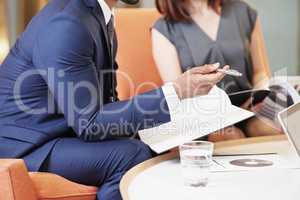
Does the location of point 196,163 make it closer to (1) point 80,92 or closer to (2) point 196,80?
(2) point 196,80

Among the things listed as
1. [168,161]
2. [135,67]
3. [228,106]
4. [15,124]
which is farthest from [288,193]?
[135,67]

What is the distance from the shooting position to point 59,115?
1.24 m

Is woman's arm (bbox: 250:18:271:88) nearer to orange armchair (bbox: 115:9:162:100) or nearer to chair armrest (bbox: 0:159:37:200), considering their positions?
orange armchair (bbox: 115:9:162:100)

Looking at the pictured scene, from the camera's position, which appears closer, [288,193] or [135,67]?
[288,193]

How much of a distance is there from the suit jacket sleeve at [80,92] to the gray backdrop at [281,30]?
1192 mm

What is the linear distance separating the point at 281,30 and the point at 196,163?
5.19 ft

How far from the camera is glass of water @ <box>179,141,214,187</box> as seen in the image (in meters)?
0.92

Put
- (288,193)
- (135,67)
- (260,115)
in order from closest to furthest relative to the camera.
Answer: (288,193) → (260,115) → (135,67)

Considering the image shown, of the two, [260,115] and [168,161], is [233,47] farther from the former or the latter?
[168,161]

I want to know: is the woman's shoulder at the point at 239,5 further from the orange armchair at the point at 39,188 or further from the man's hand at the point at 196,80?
the orange armchair at the point at 39,188

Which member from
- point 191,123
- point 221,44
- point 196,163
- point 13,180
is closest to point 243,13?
point 221,44

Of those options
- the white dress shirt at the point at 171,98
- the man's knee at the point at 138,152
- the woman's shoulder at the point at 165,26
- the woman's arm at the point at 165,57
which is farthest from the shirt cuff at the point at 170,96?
the woman's shoulder at the point at 165,26

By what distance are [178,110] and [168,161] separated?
0.50 feet

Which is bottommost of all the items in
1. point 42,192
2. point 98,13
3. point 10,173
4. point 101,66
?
point 42,192
